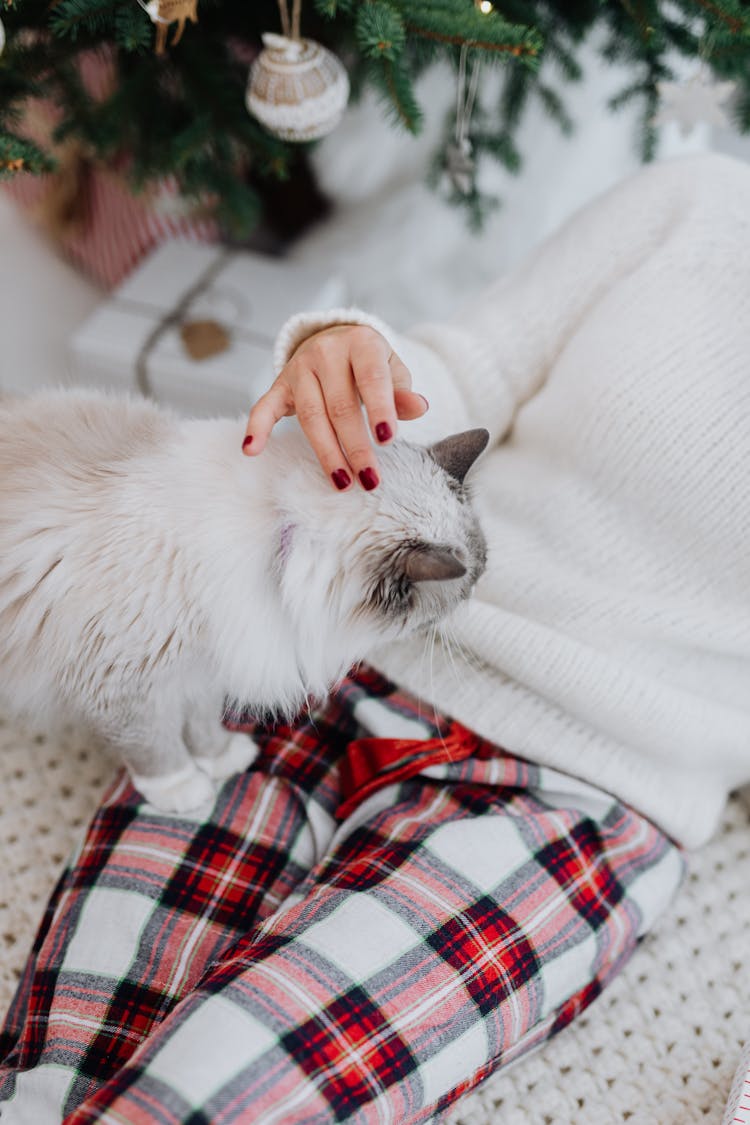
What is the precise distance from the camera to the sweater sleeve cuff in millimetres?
898

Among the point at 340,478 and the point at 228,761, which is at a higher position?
the point at 340,478

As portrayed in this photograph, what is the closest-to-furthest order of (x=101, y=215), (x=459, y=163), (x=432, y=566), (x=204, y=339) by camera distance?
(x=432, y=566) → (x=459, y=163) → (x=204, y=339) → (x=101, y=215)

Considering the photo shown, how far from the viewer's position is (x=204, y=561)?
0.70 metres

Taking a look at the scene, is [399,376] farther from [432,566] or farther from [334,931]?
[334,931]

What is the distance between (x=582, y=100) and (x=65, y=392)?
1.18 metres

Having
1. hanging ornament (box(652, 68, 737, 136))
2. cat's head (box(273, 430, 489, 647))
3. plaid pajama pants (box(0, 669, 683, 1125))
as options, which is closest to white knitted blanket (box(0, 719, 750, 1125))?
plaid pajama pants (box(0, 669, 683, 1125))

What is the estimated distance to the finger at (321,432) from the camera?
2.29 ft

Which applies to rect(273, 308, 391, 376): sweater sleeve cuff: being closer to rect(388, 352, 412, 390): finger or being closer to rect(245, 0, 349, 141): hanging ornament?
rect(388, 352, 412, 390): finger

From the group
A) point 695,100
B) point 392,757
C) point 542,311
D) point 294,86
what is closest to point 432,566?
point 392,757

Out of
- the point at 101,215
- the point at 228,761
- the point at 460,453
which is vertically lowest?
the point at 228,761

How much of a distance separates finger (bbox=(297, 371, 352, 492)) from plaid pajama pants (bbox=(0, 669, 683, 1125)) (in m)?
0.35

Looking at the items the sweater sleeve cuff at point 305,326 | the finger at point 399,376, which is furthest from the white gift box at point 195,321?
the finger at point 399,376

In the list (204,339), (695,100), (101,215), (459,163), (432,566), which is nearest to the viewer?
(432,566)

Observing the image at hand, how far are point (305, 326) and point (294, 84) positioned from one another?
0.30 meters
